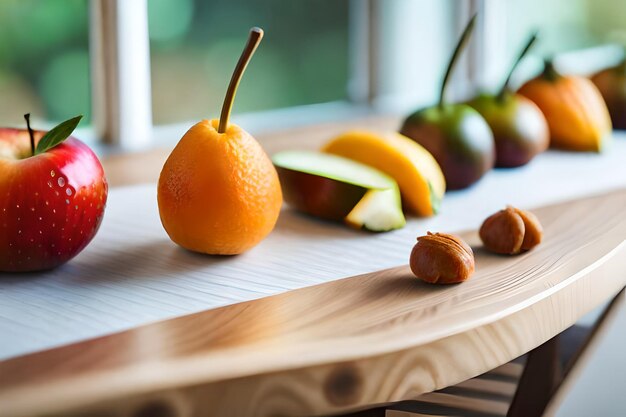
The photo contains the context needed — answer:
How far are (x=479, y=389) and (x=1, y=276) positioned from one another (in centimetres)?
53

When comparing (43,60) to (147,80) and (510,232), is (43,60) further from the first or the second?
(510,232)

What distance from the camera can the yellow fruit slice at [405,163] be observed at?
0.90 metres

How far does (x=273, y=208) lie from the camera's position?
0.78 m

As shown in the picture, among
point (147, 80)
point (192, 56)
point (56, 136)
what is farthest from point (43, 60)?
point (56, 136)

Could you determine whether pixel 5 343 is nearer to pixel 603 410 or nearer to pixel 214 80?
pixel 603 410

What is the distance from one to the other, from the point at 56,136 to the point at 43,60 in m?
0.46

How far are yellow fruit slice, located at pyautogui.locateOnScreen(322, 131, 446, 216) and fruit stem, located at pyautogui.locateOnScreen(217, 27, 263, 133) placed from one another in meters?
0.23

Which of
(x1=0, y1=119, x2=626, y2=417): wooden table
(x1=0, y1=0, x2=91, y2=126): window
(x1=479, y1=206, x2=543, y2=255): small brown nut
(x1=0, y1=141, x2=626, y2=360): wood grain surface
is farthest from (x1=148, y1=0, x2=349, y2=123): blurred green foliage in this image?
(x1=479, y1=206, x2=543, y2=255): small brown nut

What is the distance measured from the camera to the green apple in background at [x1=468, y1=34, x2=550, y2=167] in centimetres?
108

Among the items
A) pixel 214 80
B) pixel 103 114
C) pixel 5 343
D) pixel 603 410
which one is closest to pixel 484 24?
pixel 214 80

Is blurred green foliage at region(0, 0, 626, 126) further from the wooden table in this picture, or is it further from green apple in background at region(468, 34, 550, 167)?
green apple in background at region(468, 34, 550, 167)

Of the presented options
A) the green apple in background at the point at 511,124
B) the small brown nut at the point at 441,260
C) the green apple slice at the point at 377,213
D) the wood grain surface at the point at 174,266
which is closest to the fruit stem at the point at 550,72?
the green apple in background at the point at 511,124

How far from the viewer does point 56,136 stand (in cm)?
71

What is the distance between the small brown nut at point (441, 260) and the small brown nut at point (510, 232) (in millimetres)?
68
